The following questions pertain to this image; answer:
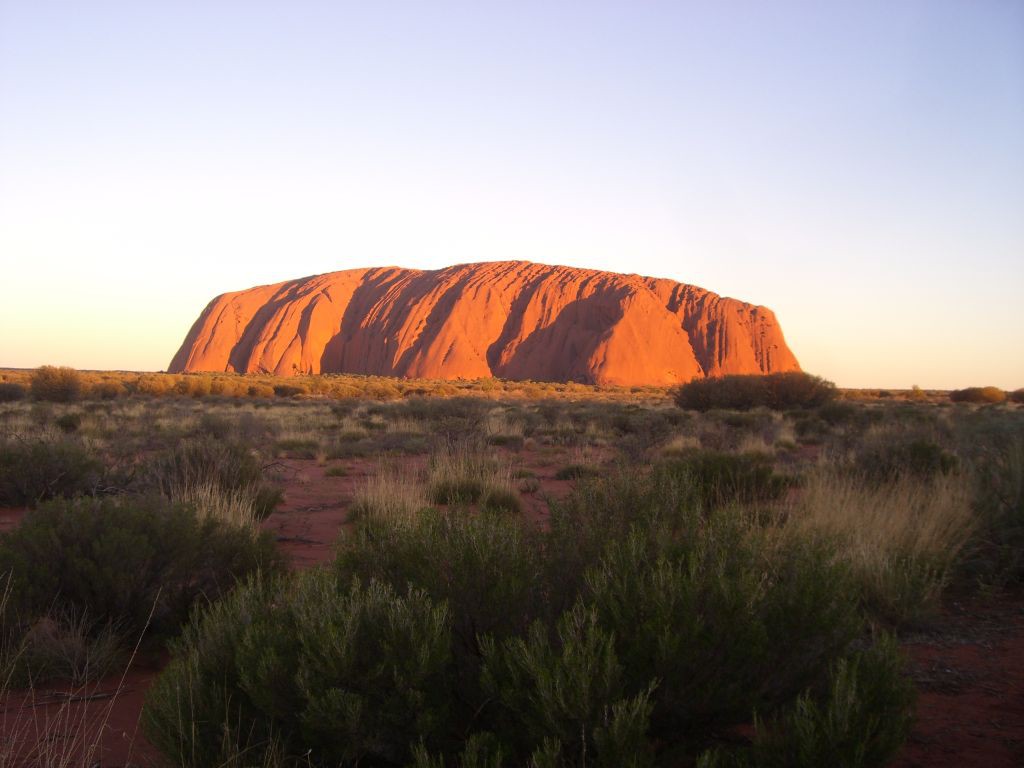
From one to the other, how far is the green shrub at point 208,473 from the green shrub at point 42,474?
68 centimetres

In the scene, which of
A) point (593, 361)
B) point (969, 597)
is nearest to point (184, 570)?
point (969, 597)

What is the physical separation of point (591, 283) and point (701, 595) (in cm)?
8778

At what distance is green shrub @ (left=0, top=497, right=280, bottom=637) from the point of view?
13.4 feet

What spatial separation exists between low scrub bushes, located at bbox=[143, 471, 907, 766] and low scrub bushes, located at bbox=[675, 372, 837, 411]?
2536 cm

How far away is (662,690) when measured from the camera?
228 centimetres

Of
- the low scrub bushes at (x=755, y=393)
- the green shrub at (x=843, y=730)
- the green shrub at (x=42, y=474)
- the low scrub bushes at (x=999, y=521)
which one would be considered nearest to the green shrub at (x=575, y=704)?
the green shrub at (x=843, y=730)

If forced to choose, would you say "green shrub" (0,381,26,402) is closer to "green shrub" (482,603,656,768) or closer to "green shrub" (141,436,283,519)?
"green shrub" (141,436,283,519)

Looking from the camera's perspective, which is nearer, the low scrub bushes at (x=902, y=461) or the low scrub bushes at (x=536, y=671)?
the low scrub bushes at (x=536, y=671)

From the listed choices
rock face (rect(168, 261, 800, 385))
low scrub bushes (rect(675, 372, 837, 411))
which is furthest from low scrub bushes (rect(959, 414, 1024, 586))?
rock face (rect(168, 261, 800, 385))

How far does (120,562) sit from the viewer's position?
4.18 m

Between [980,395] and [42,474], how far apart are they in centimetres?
5078

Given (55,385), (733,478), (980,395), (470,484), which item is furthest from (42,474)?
(980,395)

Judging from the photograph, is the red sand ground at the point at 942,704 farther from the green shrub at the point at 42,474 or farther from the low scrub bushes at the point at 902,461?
the green shrub at the point at 42,474

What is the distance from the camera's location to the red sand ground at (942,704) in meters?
2.85
